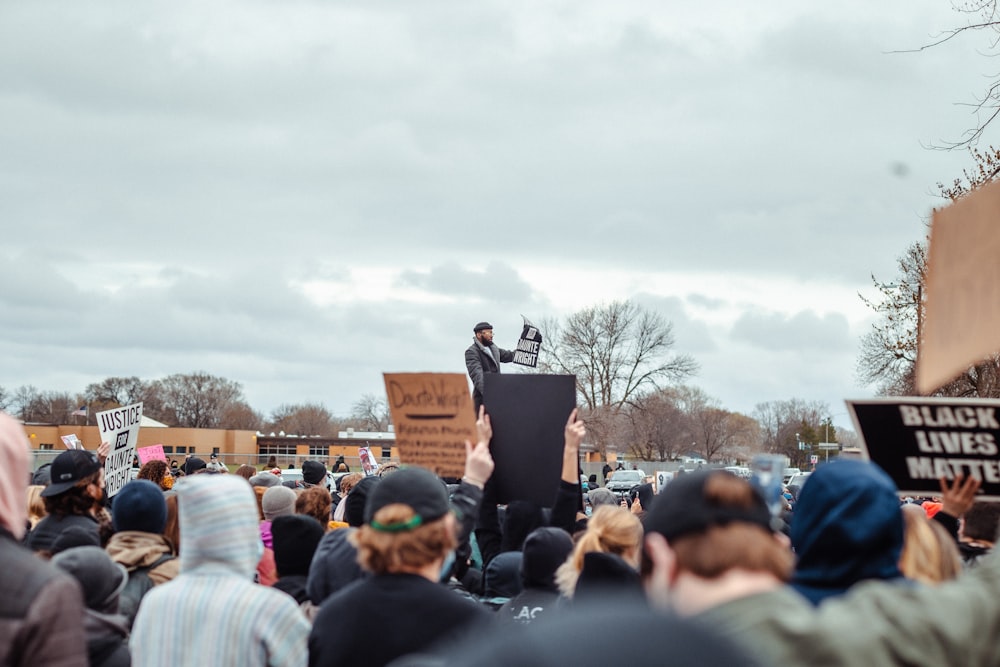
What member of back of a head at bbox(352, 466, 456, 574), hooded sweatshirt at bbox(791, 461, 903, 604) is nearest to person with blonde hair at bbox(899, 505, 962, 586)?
hooded sweatshirt at bbox(791, 461, 903, 604)

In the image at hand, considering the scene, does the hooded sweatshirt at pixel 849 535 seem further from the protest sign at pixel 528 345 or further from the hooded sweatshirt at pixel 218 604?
the protest sign at pixel 528 345

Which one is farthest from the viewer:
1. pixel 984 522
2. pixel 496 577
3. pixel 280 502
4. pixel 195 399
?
pixel 195 399

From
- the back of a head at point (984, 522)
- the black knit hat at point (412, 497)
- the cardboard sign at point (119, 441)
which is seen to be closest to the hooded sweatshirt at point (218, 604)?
the black knit hat at point (412, 497)

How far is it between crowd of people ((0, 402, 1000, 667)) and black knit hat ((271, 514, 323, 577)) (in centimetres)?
1

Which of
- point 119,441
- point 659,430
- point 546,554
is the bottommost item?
point 546,554

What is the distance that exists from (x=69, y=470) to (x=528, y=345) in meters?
4.85

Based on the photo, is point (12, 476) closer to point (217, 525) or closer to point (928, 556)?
→ point (217, 525)

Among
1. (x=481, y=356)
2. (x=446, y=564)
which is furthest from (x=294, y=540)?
(x=481, y=356)

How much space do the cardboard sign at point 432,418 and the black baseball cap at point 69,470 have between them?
95.2 inches

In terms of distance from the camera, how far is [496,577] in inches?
232

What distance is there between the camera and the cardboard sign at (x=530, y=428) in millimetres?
5270

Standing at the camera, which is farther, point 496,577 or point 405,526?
point 496,577

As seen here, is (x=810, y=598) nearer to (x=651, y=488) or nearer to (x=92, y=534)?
(x=92, y=534)

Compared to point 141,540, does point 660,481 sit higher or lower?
lower
